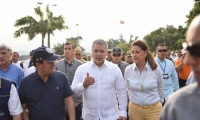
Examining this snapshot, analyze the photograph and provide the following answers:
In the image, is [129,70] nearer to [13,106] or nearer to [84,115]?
[84,115]

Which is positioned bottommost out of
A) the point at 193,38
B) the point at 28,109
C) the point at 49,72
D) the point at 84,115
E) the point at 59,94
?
the point at 84,115

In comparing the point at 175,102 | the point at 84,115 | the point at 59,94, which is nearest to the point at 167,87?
the point at 84,115

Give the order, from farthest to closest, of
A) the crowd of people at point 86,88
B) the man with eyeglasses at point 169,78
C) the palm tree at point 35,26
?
the palm tree at point 35,26 < the man with eyeglasses at point 169,78 < the crowd of people at point 86,88

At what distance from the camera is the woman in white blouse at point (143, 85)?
399 cm

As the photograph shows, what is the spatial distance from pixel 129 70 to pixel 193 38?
311cm

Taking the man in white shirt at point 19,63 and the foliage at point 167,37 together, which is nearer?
the man in white shirt at point 19,63

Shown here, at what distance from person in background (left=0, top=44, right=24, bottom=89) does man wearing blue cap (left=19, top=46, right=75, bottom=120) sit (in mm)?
1446

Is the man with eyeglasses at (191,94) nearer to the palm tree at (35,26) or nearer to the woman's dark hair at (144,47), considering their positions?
the woman's dark hair at (144,47)

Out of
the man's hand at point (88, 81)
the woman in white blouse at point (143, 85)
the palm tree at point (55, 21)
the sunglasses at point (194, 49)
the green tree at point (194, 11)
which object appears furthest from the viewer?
the green tree at point (194, 11)

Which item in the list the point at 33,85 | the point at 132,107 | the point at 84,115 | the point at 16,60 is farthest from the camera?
the point at 16,60

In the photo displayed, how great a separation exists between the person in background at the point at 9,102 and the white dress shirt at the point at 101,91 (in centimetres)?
94

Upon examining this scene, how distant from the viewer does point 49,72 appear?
3.22 metres

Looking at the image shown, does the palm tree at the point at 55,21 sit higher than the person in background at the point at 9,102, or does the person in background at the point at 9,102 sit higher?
the palm tree at the point at 55,21

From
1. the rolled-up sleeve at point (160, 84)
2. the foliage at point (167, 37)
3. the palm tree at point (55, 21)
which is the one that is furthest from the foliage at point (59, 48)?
the rolled-up sleeve at point (160, 84)
